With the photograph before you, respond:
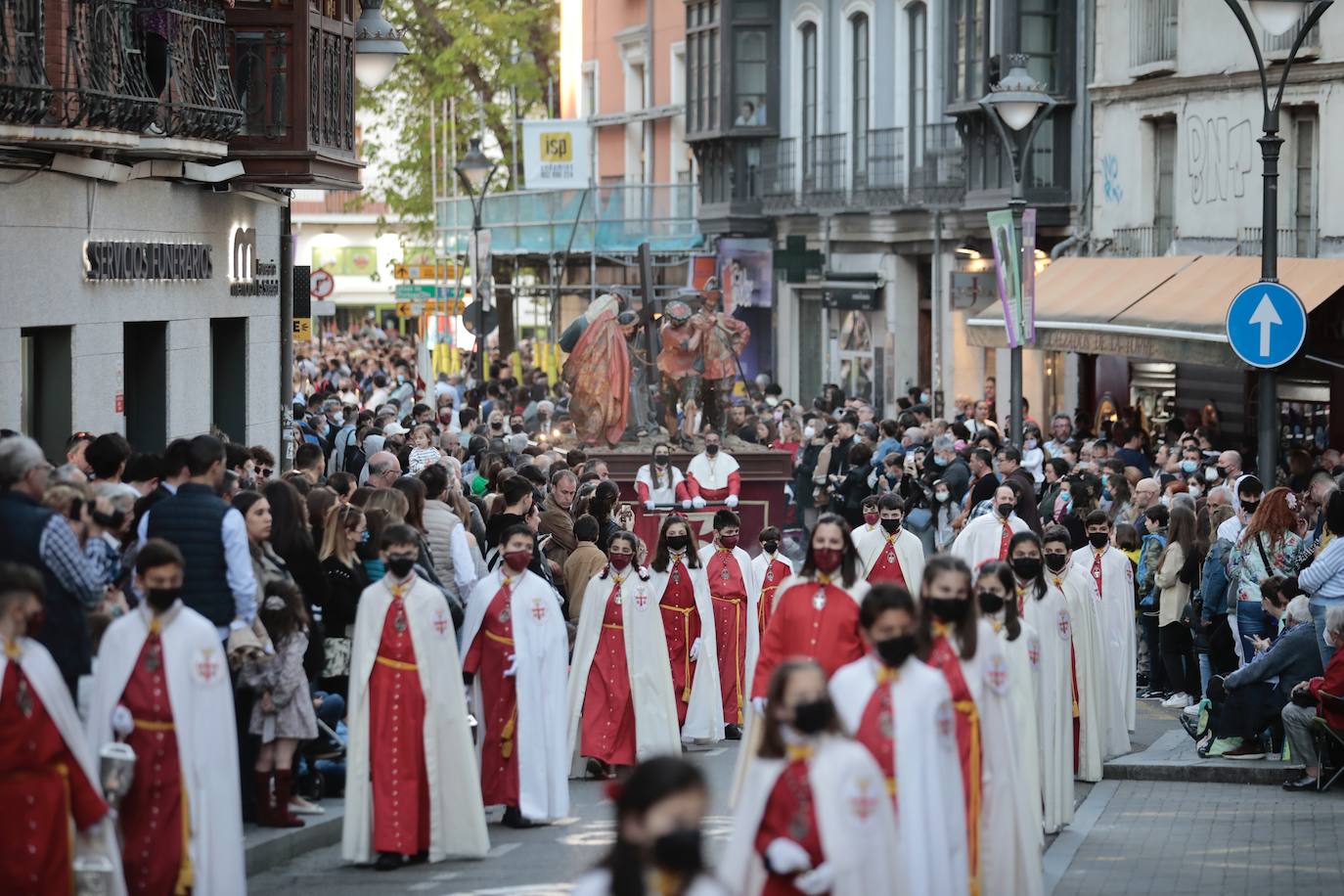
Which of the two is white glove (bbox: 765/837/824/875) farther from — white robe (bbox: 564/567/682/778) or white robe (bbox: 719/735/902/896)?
white robe (bbox: 564/567/682/778)

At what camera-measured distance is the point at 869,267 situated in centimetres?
4081

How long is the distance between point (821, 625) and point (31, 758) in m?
3.88

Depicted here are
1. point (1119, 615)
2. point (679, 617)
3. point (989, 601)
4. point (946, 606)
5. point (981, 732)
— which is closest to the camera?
point (946, 606)

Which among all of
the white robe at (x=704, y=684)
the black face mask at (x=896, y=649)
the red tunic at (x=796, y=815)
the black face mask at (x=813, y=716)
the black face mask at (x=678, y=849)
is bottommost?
the white robe at (x=704, y=684)

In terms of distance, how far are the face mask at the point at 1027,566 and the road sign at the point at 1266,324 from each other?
4.16 m

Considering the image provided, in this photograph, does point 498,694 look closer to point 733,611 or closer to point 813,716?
point 733,611

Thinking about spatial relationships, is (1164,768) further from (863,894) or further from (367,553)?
(863,894)

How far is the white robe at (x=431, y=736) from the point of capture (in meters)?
11.7

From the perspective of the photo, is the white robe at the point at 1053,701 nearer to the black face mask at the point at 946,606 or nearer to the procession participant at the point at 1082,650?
the procession participant at the point at 1082,650

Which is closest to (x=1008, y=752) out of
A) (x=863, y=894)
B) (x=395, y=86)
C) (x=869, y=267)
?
(x=863, y=894)

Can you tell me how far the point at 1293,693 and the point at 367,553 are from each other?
5482mm

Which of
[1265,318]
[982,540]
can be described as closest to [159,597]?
[982,540]

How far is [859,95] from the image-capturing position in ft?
136

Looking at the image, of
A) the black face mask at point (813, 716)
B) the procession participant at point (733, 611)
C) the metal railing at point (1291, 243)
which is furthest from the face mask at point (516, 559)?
the metal railing at point (1291, 243)
